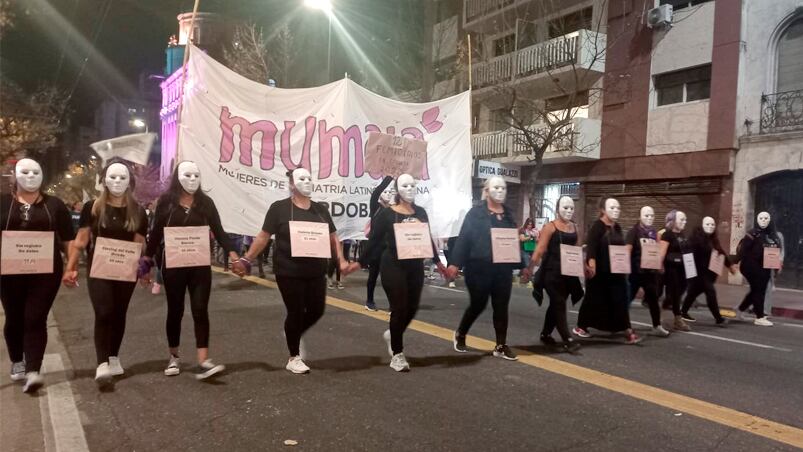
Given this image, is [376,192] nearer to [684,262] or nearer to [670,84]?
[684,262]

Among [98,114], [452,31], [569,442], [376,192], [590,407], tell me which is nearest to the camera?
[569,442]

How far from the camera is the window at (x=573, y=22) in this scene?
19.8 m

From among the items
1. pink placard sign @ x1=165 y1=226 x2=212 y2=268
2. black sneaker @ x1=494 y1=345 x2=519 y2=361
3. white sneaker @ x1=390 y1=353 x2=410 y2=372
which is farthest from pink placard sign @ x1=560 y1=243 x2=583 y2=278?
pink placard sign @ x1=165 y1=226 x2=212 y2=268

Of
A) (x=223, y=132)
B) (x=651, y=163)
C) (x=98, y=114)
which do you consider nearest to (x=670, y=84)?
(x=651, y=163)

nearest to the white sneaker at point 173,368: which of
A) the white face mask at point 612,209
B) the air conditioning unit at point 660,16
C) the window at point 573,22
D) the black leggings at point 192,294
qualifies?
the black leggings at point 192,294

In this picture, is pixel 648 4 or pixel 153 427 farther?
pixel 648 4

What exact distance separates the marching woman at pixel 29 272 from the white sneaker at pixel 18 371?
14 millimetres

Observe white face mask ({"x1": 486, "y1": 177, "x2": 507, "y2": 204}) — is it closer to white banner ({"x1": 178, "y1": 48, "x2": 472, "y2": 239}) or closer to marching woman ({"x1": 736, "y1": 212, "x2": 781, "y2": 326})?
white banner ({"x1": 178, "y1": 48, "x2": 472, "y2": 239})

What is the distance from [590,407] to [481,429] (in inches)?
39.0

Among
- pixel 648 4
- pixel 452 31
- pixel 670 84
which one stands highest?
pixel 452 31

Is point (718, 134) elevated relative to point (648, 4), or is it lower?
lower

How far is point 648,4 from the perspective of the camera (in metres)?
17.8

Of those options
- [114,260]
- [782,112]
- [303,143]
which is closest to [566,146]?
[782,112]

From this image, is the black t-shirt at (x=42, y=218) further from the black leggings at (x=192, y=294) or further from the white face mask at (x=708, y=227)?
the white face mask at (x=708, y=227)
